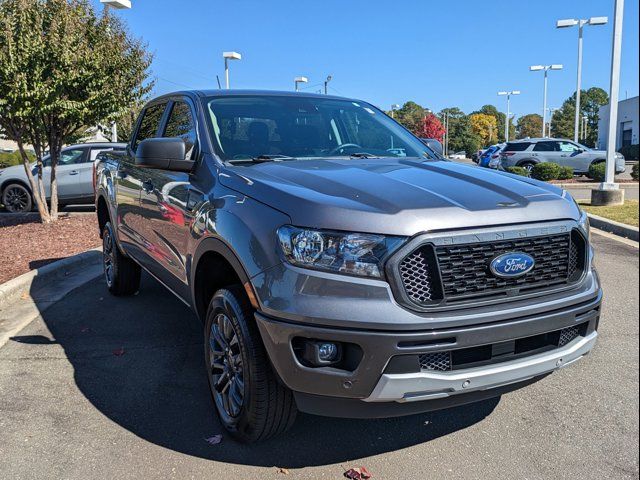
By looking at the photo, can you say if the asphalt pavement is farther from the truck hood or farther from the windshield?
the windshield

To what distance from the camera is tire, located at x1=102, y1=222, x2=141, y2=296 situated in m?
5.88

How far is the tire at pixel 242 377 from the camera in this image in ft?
9.12

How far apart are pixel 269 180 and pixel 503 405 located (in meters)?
1.98

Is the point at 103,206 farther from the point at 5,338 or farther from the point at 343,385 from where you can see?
the point at 343,385

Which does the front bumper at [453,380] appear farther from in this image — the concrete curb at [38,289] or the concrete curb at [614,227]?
the concrete curb at [614,227]

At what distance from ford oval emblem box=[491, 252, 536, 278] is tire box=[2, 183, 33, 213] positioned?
13.4 metres

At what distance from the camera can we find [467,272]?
254 cm

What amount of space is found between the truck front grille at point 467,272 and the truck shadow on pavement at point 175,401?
1.05 m

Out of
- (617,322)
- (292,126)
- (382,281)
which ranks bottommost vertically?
(617,322)

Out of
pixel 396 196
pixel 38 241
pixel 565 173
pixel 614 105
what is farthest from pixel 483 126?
pixel 396 196

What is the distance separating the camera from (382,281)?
8.04 ft

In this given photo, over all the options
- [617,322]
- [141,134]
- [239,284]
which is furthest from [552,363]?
[141,134]

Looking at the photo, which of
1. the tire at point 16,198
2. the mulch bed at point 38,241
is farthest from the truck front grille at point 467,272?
the tire at point 16,198

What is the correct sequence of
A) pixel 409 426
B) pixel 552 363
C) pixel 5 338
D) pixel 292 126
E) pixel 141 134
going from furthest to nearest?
1. pixel 141 134
2. pixel 5 338
3. pixel 292 126
4. pixel 409 426
5. pixel 552 363
